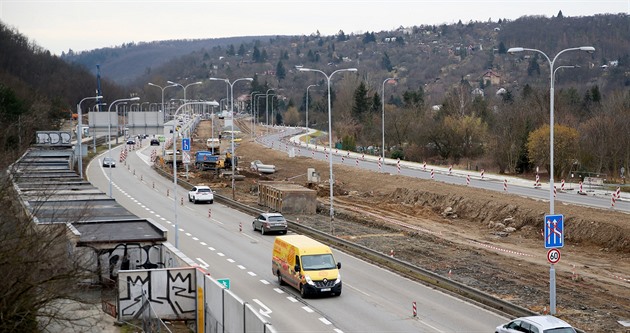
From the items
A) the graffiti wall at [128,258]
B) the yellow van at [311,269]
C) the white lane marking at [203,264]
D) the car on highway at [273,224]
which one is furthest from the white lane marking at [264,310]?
the car on highway at [273,224]

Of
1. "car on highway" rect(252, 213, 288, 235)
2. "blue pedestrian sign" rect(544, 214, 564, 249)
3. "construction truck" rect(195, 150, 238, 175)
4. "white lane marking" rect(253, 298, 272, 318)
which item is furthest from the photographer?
"construction truck" rect(195, 150, 238, 175)

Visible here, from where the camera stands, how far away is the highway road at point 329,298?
23.8 metres

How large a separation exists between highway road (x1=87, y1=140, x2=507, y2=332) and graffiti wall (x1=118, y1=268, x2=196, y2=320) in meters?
2.78

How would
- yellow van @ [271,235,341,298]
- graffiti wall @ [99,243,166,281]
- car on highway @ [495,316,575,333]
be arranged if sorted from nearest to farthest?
car on highway @ [495,316,575,333]
yellow van @ [271,235,341,298]
graffiti wall @ [99,243,166,281]

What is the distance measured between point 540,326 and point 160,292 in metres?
11.3

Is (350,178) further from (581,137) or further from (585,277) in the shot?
(585,277)

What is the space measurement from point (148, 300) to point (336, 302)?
7153mm

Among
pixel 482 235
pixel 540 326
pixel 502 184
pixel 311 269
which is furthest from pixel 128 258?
A: pixel 502 184

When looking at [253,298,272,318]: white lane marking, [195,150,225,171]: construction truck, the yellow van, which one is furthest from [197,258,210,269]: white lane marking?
[195,150,225,171]: construction truck

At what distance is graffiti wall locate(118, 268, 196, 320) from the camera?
76.2ft

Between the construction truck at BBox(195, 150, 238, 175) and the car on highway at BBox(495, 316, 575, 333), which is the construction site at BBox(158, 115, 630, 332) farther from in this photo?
the construction truck at BBox(195, 150, 238, 175)

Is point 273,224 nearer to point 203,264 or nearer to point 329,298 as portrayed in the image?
point 203,264

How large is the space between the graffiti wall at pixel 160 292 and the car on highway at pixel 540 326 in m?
9.75

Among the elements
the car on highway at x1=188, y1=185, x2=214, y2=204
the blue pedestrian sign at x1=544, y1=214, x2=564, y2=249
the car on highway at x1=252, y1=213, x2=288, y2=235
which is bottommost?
the car on highway at x1=188, y1=185, x2=214, y2=204
